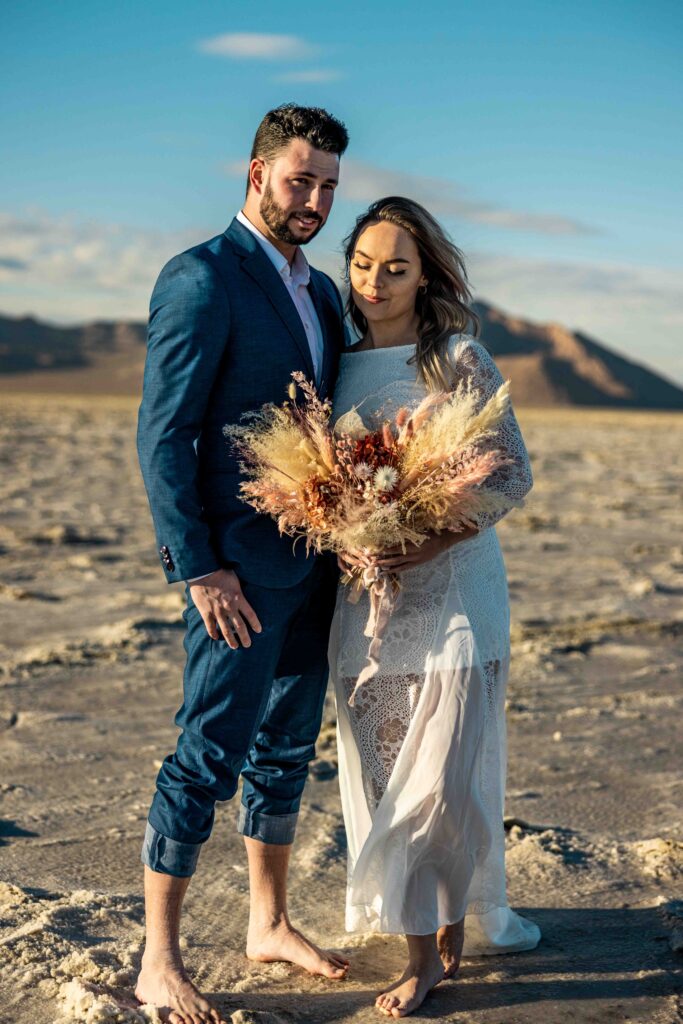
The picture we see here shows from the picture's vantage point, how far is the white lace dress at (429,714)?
319cm

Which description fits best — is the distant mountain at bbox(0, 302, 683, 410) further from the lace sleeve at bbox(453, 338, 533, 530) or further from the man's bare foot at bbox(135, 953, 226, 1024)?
the man's bare foot at bbox(135, 953, 226, 1024)

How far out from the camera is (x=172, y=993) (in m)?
3.11

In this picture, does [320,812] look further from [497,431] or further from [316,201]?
[316,201]

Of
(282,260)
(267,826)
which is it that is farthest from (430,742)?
(282,260)

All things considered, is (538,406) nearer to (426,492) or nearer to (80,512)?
(80,512)

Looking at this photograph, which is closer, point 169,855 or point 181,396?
point 181,396

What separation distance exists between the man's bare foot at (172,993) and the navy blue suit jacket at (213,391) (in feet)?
3.55

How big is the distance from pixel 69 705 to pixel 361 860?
2781mm

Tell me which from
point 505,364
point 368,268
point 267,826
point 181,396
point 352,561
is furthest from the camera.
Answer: point 505,364

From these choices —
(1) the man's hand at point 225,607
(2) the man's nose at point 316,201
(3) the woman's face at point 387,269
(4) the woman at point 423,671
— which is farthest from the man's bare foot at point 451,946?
(2) the man's nose at point 316,201

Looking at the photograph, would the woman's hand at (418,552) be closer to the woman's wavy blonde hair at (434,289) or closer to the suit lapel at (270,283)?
the woman's wavy blonde hair at (434,289)

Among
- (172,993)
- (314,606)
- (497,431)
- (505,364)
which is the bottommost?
(172,993)

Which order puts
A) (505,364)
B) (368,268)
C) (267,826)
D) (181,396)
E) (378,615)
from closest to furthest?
(181,396), (378,615), (368,268), (267,826), (505,364)

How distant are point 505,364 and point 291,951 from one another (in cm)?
12490
